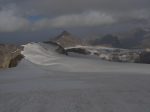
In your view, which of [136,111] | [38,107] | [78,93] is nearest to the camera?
[136,111]

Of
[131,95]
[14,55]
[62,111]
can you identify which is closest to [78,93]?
A: [131,95]

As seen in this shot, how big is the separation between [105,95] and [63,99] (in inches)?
85.6

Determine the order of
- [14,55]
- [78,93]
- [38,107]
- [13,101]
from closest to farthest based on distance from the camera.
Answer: [38,107] < [13,101] < [78,93] < [14,55]

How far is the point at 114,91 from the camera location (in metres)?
19.8

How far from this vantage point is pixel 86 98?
1767cm

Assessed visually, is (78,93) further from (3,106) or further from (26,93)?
(3,106)

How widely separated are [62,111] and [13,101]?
3.33 meters

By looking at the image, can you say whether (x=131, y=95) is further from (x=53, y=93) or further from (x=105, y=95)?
(x=53, y=93)

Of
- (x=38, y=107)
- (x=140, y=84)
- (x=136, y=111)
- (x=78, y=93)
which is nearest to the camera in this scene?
(x=136, y=111)

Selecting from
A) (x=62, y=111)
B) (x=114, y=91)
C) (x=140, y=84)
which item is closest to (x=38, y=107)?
(x=62, y=111)

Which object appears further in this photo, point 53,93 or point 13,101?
point 53,93

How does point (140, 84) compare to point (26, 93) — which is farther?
point (140, 84)

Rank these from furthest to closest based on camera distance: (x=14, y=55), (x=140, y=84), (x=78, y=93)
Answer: (x=14, y=55) < (x=140, y=84) < (x=78, y=93)

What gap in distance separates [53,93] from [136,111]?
608 centimetres
